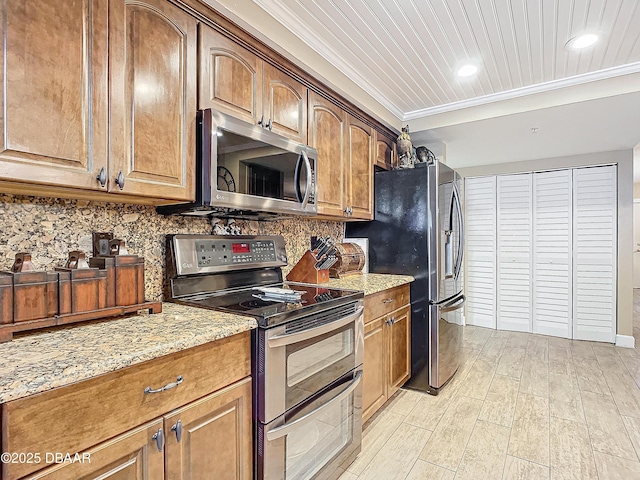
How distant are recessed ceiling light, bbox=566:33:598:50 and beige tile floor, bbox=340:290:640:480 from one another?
239cm

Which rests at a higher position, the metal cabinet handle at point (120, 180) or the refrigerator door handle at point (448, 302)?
the metal cabinet handle at point (120, 180)

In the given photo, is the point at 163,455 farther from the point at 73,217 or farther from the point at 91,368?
the point at 73,217

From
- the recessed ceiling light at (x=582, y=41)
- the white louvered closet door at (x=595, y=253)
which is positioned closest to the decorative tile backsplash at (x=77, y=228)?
the recessed ceiling light at (x=582, y=41)

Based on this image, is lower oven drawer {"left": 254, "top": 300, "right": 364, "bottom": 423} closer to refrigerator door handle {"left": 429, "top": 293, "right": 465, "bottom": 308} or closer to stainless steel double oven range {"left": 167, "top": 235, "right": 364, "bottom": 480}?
stainless steel double oven range {"left": 167, "top": 235, "right": 364, "bottom": 480}

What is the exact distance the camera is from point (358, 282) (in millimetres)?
2467

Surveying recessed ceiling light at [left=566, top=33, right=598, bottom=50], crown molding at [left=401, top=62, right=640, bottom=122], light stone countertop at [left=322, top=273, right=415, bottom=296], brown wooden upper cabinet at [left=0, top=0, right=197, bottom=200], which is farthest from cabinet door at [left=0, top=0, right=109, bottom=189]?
crown molding at [left=401, top=62, right=640, bottom=122]

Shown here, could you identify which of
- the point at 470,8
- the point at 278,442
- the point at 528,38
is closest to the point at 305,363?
the point at 278,442

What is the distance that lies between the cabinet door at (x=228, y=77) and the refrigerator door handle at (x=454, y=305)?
6.52 ft

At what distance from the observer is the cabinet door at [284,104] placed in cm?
188

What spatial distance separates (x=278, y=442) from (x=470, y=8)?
7.48 ft

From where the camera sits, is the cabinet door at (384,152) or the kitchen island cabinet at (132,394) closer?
the kitchen island cabinet at (132,394)

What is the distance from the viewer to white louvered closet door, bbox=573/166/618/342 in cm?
405

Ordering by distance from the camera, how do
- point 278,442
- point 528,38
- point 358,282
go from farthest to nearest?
1. point 358,282
2. point 528,38
3. point 278,442

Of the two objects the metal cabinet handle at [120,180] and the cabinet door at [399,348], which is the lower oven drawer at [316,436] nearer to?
the cabinet door at [399,348]
